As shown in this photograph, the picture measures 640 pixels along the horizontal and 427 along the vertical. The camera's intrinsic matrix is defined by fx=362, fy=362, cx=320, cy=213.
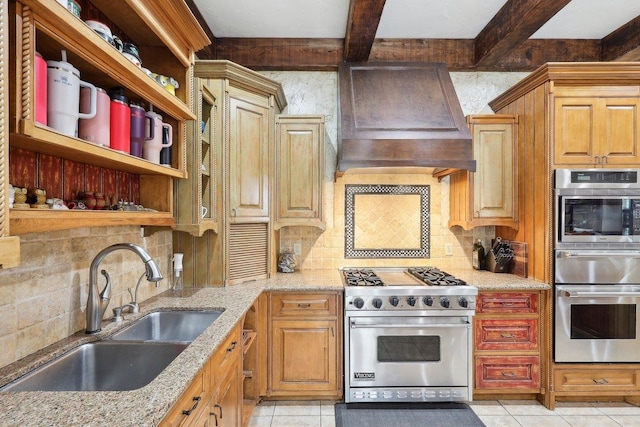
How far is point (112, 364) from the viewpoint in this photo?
1.47 metres

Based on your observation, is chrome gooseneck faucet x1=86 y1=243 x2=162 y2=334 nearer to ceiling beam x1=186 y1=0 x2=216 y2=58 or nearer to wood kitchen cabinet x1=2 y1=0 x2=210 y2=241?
wood kitchen cabinet x1=2 y1=0 x2=210 y2=241

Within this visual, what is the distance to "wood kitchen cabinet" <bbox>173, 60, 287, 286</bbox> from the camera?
8.00ft

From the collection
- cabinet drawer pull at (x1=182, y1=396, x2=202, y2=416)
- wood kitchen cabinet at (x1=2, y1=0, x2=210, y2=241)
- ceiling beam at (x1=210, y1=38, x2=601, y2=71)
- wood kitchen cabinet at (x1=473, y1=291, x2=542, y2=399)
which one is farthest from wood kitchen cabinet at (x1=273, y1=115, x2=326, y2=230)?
cabinet drawer pull at (x1=182, y1=396, x2=202, y2=416)

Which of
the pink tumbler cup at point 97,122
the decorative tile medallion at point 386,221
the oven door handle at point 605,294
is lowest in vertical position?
the oven door handle at point 605,294

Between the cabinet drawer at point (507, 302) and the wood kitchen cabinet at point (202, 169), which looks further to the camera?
the cabinet drawer at point (507, 302)

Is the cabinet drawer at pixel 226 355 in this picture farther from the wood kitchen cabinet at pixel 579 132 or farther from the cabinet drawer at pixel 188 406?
the wood kitchen cabinet at pixel 579 132

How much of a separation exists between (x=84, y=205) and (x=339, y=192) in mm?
2131

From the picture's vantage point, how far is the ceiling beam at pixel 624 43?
9.14ft

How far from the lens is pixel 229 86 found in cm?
249

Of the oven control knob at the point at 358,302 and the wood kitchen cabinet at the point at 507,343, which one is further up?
the oven control knob at the point at 358,302

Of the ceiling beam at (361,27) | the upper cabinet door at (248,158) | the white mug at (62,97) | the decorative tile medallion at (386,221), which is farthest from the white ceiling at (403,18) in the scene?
the white mug at (62,97)

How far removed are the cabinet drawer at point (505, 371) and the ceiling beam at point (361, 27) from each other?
8.18ft

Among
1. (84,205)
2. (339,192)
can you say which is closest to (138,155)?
(84,205)

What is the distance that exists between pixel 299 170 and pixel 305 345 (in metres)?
1.33
